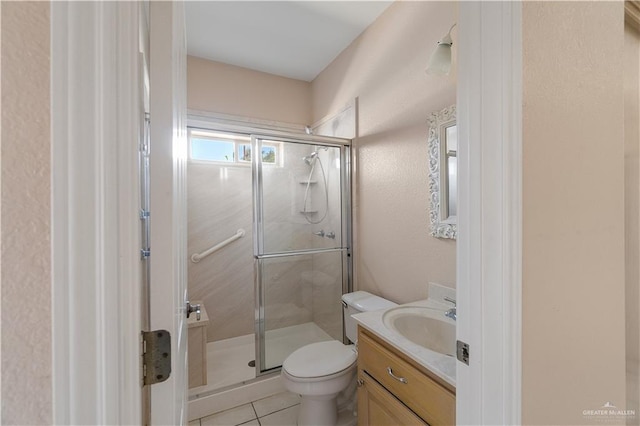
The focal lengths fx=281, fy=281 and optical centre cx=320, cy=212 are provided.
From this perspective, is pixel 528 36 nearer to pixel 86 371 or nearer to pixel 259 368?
pixel 86 371

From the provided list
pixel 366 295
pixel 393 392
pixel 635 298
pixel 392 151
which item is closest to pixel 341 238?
pixel 366 295

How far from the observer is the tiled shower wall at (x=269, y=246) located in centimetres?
225

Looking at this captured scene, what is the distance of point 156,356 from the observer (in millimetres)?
464

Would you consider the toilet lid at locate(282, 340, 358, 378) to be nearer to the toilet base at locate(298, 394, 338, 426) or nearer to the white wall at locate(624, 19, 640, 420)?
the toilet base at locate(298, 394, 338, 426)

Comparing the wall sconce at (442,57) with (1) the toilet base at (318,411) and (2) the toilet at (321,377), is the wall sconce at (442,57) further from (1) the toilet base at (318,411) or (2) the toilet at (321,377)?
(1) the toilet base at (318,411)

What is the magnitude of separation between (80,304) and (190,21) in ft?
7.38

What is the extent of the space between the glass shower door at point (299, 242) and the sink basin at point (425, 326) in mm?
932

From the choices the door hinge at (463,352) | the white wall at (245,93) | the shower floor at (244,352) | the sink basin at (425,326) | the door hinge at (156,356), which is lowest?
the shower floor at (244,352)

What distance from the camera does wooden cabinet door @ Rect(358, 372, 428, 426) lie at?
1094 millimetres

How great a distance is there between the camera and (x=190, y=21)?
1.96m

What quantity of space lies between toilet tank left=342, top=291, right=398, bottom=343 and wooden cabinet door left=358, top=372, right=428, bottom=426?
46cm

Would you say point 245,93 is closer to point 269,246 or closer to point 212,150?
point 212,150

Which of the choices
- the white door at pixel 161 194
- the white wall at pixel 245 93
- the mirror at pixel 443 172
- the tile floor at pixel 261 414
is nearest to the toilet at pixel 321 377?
the tile floor at pixel 261 414

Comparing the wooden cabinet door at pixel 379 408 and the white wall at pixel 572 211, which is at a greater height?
the white wall at pixel 572 211
